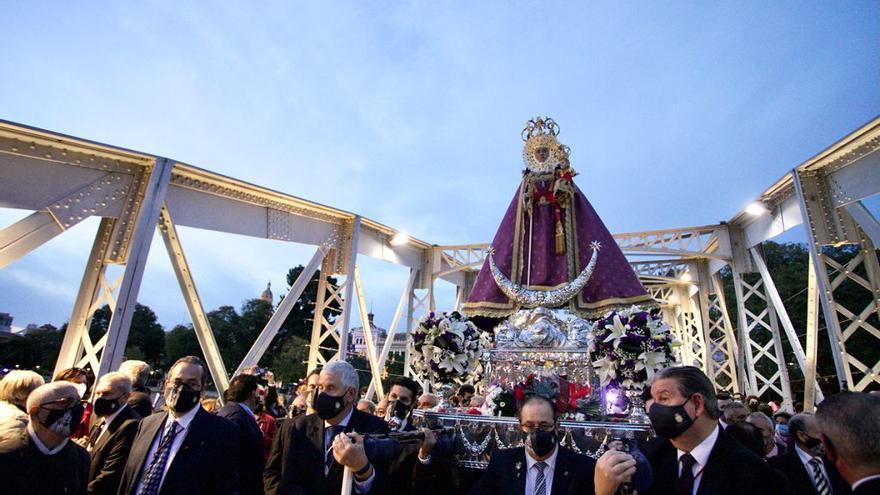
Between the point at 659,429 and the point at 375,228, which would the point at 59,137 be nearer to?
the point at 375,228

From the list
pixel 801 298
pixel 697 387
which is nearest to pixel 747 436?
pixel 697 387

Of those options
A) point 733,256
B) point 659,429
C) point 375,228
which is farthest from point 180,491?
point 733,256

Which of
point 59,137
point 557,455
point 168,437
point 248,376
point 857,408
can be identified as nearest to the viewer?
point 857,408

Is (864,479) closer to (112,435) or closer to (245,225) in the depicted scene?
(112,435)

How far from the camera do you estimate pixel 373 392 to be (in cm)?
1238

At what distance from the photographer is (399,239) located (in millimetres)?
13008

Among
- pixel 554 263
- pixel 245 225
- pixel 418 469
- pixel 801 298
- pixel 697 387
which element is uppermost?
pixel 801 298

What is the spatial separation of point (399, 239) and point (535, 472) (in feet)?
34.2

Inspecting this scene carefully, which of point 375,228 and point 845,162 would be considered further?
point 375,228

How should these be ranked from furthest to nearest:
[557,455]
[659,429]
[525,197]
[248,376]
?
[525,197] → [248,376] → [557,455] → [659,429]

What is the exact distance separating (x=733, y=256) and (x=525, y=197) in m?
6.74

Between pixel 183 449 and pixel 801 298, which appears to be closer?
pixel 183 449

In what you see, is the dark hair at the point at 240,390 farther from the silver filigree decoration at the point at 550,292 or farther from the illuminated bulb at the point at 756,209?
the illuminated bulb at the point at 756,209

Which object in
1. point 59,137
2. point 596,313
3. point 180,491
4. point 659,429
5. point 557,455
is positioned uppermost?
point 59,137
